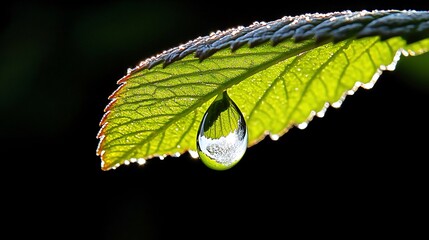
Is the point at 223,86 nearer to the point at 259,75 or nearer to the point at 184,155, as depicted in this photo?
the point at 259,75

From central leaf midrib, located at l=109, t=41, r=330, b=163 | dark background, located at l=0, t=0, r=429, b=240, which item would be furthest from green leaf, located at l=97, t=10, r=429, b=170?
dark background, located at l=0, t=0, r=429, b=240

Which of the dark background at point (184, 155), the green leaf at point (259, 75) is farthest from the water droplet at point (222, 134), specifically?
the dark background at point (184, 155)

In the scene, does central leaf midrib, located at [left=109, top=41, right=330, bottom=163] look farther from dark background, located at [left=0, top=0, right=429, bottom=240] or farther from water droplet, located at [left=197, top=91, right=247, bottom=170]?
dark background, located at [left=0, top=0, right=429, bottom=240]

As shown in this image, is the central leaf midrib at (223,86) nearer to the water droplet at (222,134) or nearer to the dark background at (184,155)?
the water droplet at (222,134)

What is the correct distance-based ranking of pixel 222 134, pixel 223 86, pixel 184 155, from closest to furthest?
pixel 223 86, pixel 222 134, pixel 184 155

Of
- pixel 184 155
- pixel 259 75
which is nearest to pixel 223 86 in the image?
pixel 259 75

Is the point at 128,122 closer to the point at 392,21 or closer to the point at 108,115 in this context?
the point at 108,115
